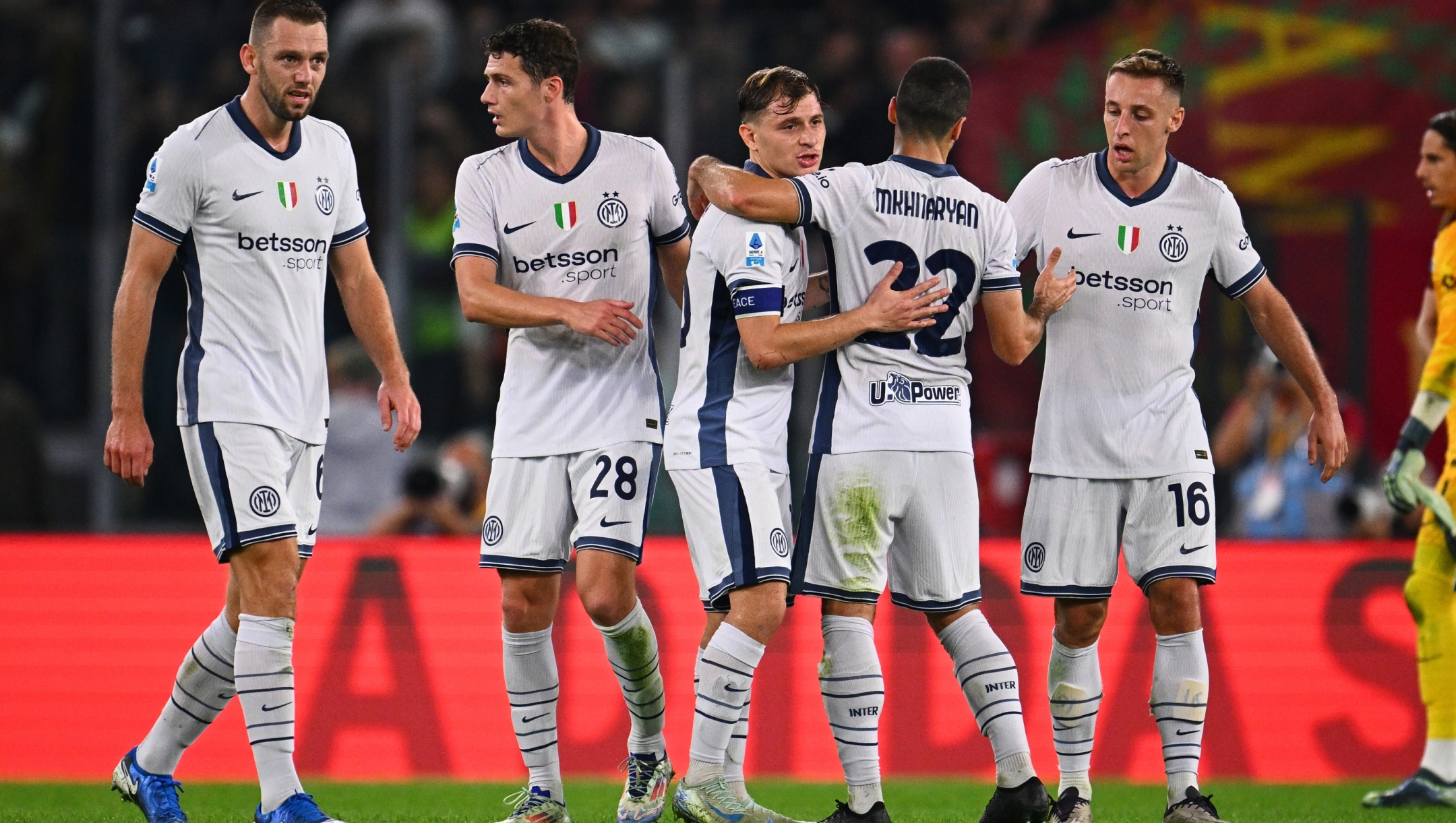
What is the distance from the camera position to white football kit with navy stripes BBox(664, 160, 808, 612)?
538cm

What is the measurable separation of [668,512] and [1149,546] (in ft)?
18.0

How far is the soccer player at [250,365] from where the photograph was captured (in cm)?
549

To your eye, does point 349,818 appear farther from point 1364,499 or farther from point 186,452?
point 1364,499

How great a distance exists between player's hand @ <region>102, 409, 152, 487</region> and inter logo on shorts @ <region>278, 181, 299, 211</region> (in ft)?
2.56

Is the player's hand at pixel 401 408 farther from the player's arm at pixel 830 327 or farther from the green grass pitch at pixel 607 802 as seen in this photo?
the green grass pitch at pixel 607 802

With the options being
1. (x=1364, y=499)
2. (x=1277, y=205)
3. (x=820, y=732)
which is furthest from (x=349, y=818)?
(x=1277, y=205)

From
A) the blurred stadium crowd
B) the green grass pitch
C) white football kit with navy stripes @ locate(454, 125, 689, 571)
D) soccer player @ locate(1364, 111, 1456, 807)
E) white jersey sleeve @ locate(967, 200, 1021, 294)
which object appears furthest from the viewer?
the blurred stadium crowd

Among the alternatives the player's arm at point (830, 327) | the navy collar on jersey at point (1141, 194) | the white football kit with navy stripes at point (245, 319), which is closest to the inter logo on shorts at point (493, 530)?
the white football kit with navy stripes at point (245, 319)

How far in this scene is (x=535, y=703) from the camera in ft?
18.9

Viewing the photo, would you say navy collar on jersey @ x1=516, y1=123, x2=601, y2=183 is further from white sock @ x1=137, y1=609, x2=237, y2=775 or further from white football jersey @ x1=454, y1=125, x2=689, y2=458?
white sock @ x1=137, y1=609, x2=237, y2=775

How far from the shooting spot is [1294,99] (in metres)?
12.0

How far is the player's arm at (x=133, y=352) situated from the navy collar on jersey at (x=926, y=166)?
226cm

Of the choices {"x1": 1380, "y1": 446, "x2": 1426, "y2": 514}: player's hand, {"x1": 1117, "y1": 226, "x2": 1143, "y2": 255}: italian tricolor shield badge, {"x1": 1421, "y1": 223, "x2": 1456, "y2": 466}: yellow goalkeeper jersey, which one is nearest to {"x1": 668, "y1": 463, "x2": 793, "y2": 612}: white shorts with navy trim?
{"x1": 1117, "y1": 226, "x2": 1143, "y2": 255}: italian tricolor shield badge

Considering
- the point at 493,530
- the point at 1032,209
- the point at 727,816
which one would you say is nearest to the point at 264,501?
the point at 493,530
